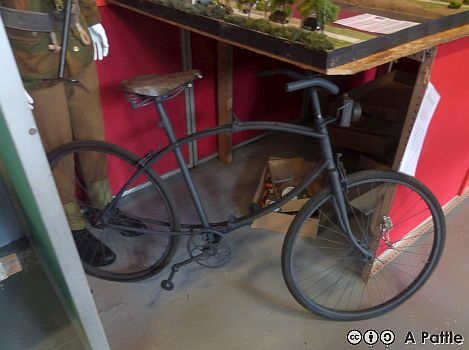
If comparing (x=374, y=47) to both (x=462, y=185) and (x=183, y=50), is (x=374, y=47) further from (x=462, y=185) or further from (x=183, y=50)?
(x=462, y=185)

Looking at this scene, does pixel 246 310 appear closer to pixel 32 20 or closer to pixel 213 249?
pixel 213 249

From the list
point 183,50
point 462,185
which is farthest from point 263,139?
point 462,185

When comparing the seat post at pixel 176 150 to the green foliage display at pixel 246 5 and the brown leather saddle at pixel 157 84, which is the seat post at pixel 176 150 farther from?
the green foliage display at pixel 246 5

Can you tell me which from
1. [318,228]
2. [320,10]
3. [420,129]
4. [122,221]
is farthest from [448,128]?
[122,221]

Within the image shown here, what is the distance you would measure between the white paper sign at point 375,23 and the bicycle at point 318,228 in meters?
0.19

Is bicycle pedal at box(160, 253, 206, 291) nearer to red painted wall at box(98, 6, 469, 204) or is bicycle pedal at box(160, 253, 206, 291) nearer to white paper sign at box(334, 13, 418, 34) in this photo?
red painted wall at box(98, 6, 469, 204)

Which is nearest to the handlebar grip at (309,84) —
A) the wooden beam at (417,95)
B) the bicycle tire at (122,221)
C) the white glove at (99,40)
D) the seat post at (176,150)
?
the wooden beam at (417,95)

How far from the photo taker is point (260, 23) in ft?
3.83

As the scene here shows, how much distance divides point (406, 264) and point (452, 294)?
21cm

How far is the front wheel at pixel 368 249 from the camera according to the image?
144cm

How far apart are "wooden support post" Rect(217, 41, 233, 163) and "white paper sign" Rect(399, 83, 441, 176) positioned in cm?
110

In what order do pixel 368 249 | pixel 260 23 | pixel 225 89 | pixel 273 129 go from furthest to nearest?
pixel 225 89
pixel 368 249
pixel 273 129
pixel 260 23

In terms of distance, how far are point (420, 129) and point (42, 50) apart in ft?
4.27

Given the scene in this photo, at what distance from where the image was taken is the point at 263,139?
2.73 m
